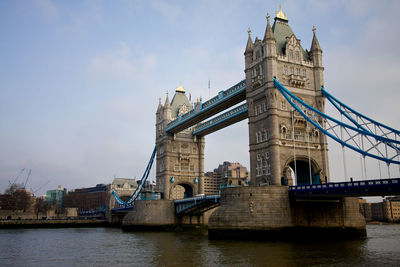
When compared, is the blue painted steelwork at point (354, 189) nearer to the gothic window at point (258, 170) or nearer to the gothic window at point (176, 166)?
the gothic window at point (258, 170)

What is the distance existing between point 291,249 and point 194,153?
41.3 meters

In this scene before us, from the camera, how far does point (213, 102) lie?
54.4 meters

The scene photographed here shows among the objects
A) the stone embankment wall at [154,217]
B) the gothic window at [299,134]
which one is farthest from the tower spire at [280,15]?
the stone embankment wall at [154,217]

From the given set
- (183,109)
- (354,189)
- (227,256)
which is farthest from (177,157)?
(227,256)

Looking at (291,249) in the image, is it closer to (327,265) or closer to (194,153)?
(327,265)

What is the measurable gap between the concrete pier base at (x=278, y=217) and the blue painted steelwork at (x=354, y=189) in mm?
2001

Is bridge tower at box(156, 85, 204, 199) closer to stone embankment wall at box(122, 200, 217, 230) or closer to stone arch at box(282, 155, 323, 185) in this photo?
stone embankment wall at box(122, 200, 217, 230)

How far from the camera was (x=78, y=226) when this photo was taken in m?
85.2

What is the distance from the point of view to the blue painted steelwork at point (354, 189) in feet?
95.1

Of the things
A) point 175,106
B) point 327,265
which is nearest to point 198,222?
point 175,106

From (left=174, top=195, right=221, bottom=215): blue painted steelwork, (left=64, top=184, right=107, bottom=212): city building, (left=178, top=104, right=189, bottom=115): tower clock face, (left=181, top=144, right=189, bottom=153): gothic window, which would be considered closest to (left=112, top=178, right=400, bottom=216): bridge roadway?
(left=174, top=195, right=221, bottom=215): blue painted steelwork

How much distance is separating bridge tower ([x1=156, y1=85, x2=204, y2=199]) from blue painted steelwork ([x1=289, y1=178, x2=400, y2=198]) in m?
33.3

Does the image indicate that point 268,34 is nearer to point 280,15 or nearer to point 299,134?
point 280,15

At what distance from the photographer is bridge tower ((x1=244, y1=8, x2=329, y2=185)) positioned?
4100cm
